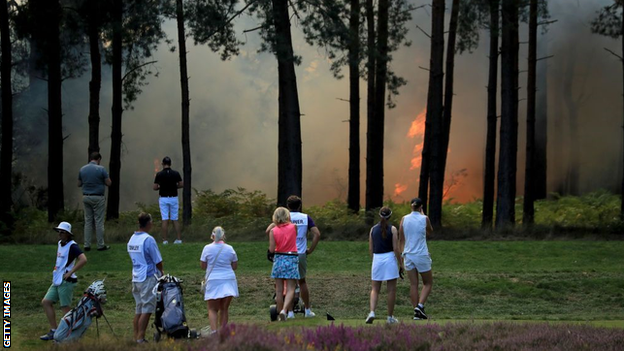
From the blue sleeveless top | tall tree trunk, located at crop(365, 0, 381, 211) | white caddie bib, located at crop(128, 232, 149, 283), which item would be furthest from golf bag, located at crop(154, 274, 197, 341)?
tall tree trunk, located at crop(365, 0, 381, 211)

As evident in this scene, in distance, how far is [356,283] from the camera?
68.3 ft

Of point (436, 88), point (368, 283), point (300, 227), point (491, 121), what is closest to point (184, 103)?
point (436, 88)

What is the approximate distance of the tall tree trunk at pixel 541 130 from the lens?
4684cm

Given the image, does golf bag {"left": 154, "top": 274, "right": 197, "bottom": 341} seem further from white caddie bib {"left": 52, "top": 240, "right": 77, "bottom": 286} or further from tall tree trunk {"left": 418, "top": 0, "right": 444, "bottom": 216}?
tall tree trunk {"left": 418, "top": 0, "right": 444, "bottom": 216}

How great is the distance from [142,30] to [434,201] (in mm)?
11847

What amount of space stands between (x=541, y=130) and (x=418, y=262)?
32.6m

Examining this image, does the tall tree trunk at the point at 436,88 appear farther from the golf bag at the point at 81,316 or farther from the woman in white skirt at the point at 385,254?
the golf bag at the point at 81,316

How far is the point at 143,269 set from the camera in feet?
45.0

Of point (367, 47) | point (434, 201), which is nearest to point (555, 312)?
point (434, 201)

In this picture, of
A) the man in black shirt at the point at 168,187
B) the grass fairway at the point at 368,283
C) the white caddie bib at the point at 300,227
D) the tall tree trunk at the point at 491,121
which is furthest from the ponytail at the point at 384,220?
the tall tree trunk at the point at 491,121

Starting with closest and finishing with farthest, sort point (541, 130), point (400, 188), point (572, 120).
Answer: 1. point (400, 188)
2. point (541, 130)
3. point (572, 120)

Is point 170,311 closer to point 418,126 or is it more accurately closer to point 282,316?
point 282,316

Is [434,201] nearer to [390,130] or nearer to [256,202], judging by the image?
[256,202]

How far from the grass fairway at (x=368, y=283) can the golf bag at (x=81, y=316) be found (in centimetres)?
56
